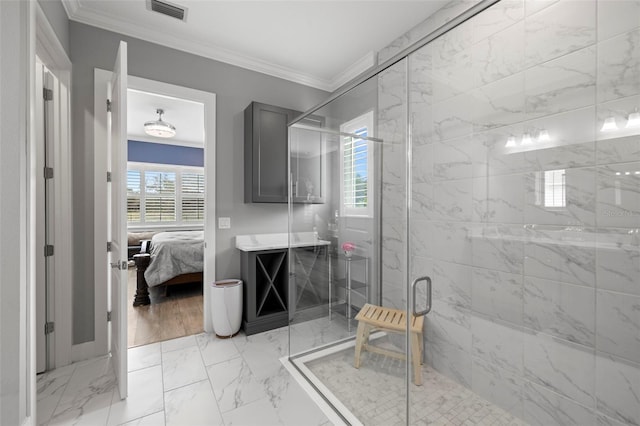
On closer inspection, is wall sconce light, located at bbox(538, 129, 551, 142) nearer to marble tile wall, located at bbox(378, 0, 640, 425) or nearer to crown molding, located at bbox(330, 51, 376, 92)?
marble tile wall, located at bbox(378, 0, 640, 425)

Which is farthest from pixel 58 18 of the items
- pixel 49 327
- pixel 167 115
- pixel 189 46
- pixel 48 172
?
pixel 167 115

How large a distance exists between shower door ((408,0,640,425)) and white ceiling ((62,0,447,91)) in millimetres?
1081

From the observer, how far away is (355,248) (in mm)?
1746

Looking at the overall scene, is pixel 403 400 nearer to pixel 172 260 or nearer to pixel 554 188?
pixel 554 188

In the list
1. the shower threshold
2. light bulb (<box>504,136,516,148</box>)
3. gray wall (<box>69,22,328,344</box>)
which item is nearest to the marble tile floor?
the shower threshold

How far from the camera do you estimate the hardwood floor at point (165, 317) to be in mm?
2650

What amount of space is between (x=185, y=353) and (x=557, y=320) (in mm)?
2520

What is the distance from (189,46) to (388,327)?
2.94 meters

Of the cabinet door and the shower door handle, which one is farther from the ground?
the cabinet door

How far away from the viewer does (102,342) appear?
2283 millimetres

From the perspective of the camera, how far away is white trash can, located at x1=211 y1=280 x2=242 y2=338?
8.33 feet

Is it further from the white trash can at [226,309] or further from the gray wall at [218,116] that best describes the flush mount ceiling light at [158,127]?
the white trash can at [226,309]

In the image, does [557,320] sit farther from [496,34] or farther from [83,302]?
[83,302]

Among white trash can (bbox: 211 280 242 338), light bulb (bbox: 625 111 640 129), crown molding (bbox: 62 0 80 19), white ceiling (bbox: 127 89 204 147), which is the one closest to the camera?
light bulb (bbox: 625 111 640 129)
